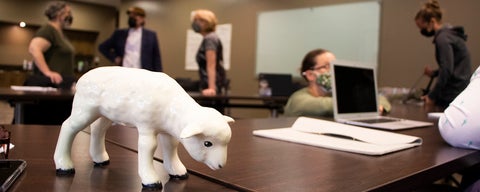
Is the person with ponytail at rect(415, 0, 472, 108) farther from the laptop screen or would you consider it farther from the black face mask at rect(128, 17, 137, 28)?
the black face mask at rect(128, 17, 137, 28)

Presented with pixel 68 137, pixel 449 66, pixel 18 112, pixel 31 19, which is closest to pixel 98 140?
pixel 68 137

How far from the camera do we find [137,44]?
3568 millimetres

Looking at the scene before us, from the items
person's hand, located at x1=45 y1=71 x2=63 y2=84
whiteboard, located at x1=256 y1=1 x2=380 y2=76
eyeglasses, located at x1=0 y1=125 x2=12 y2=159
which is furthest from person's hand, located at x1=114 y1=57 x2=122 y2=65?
eyeglasses, located at x1=0 y1=125 x2=12 y2=159

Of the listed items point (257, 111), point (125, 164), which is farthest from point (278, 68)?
point (125, 164)

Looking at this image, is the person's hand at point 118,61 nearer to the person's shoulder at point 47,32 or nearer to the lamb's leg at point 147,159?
the person's shoulder at point 47,32

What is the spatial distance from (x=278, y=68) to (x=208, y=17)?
2409 mm

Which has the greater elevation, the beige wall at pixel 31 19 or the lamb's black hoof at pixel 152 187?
the beige wall at pixel 31 19

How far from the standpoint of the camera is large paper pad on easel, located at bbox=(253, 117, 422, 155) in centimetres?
97

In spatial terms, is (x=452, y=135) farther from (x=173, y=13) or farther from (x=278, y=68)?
(x=173, y=13)

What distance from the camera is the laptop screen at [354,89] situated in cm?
165

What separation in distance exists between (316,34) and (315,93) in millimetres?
3299

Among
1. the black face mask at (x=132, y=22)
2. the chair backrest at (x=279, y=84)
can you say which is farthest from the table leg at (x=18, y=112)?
the chair backrest at (x=279, y=84)

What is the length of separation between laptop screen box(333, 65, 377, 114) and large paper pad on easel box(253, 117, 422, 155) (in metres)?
0.41

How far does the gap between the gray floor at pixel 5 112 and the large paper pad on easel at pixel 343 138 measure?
1.75 m
